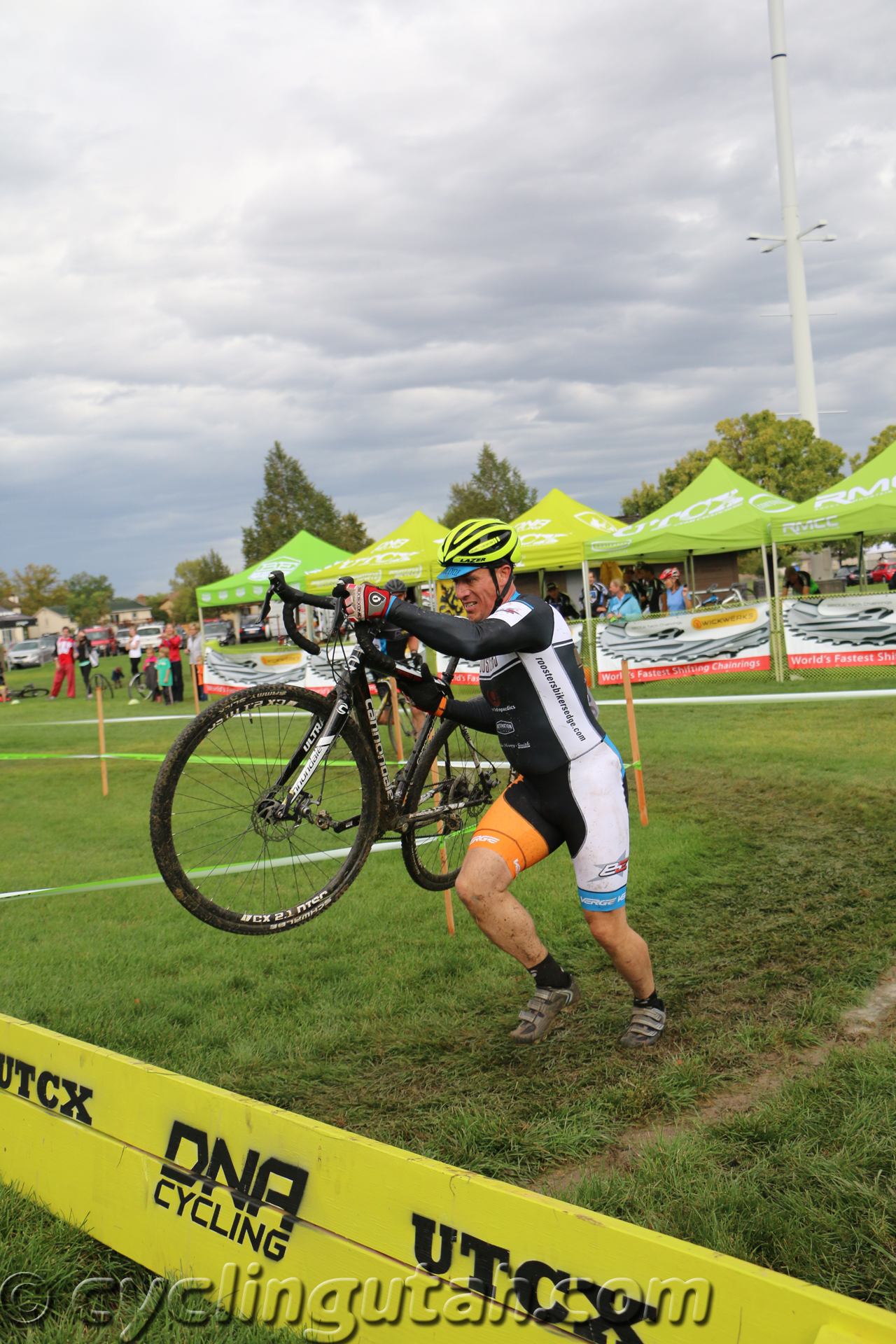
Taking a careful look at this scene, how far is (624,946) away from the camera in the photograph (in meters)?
3.79

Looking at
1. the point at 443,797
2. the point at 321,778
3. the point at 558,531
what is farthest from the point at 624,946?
the point at 558,531

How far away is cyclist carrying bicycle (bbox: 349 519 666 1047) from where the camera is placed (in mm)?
3654

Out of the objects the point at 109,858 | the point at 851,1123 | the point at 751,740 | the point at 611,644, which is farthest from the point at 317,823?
the point at 611,644

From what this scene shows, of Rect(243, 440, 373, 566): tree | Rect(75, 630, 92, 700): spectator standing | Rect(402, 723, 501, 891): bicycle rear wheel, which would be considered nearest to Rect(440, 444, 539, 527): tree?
Rect(243, 440, 373, 566): tree

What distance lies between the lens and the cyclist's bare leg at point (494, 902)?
3.65 meters

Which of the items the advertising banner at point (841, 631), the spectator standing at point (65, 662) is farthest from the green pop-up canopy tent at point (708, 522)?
the spectator standing at point (65, 662)

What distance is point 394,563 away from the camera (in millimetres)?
21875

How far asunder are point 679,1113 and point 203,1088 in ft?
5.92

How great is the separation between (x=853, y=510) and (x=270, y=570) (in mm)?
14124

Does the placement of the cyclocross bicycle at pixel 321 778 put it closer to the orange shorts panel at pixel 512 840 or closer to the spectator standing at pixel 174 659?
the orange shorts panel at pixel 512 840

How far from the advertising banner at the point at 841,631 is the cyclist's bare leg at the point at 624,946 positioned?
11334 millimetres

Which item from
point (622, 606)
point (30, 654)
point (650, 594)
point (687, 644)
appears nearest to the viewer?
point (687, 644)

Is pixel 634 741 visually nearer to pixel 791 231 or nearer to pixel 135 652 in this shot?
pixel 135 652

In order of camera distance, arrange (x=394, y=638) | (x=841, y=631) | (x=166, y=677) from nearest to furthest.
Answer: (x=394, y=638), (x=841, y=631), (x=166, y=677)
